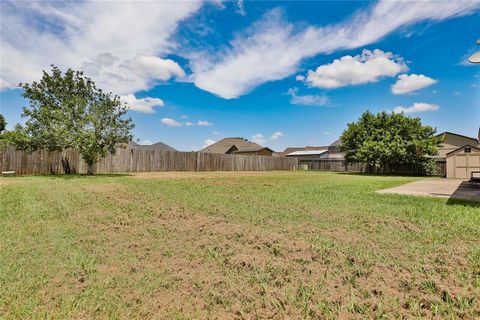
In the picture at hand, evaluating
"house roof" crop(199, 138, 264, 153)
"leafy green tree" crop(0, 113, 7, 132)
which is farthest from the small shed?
"leafy green tree" crop(0, 113, 7, 132)

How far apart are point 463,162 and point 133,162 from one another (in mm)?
25479

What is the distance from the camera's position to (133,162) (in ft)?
67.2

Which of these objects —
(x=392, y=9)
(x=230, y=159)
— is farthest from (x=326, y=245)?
(x=230, y=159)

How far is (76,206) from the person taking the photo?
5.90 metres

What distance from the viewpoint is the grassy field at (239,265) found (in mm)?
2059

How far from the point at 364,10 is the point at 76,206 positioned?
1231cm

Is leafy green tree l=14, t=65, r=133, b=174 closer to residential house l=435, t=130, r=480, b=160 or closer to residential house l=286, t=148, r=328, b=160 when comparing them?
residential house l=435, t=130, r=480, b=160

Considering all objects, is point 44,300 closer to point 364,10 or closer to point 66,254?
point 66,254

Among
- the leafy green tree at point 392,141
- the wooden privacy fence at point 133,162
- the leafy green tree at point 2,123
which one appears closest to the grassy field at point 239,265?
the wooden privacy fence at point 133,162

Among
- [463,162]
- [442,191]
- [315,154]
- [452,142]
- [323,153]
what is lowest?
[442,191]

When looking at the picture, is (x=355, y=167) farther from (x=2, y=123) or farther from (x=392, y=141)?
(x=2, y=123)

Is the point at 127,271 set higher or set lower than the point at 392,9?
lower

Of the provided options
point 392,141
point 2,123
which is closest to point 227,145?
point 392,141

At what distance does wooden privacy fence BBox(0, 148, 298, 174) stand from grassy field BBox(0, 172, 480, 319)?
1231cm
